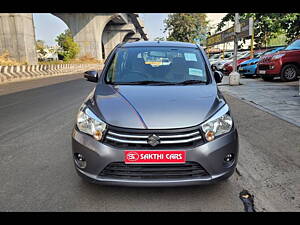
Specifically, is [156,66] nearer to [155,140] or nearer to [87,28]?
[155,140]

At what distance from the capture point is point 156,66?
3.67 meters

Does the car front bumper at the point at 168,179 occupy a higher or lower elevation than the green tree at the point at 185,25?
lower

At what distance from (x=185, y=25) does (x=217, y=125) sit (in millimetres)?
40341

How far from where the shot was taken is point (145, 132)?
7.70ft

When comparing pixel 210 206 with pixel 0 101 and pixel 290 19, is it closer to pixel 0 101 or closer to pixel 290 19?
pixel 0 101

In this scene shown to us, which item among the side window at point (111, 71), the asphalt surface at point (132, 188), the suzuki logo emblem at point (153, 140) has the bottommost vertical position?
the asphalt surface at point (132, 188)

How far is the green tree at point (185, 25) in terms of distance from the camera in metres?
40.1

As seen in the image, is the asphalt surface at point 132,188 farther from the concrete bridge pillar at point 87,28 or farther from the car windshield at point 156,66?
the concrete bridge pillar at point 87,28

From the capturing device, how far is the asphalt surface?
254 centimetres

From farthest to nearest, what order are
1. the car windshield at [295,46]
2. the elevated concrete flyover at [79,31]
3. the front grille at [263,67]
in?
the elevated concrete flyover at [79,31] < the front grille at [263,67] < the car windshield at [295,46]

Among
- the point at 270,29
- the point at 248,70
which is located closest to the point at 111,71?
the point at 248,70

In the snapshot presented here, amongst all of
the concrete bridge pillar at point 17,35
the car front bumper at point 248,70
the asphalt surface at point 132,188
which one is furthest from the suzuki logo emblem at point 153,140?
the concrete bridge pillar at point 17,35

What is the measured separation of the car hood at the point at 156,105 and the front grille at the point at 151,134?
0.17 ft
